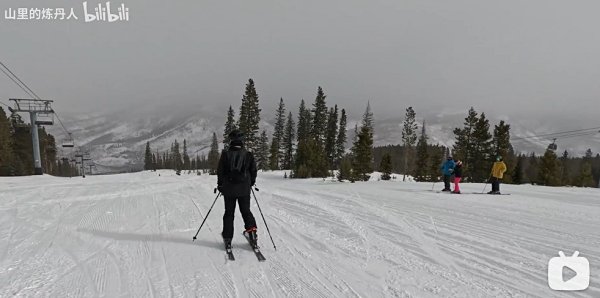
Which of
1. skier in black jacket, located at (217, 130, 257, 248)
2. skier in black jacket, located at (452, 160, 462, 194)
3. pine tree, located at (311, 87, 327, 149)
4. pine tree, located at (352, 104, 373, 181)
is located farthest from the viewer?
pine tree, located at (311, 87, 327, 149)

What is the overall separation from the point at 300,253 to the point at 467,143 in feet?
157

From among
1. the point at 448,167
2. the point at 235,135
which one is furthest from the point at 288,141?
the point at 235,135

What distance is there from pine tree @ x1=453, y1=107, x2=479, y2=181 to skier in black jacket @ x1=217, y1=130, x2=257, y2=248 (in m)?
46.0

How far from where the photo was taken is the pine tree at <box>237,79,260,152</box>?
4647 centimetres

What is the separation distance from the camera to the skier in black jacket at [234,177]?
16.6 feet

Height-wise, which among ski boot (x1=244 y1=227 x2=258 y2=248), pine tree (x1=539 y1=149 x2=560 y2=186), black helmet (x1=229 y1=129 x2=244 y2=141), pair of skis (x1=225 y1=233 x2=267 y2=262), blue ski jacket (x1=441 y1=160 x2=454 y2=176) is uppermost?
black helmet (x1=229 y1=129 x2=244 y2=141)

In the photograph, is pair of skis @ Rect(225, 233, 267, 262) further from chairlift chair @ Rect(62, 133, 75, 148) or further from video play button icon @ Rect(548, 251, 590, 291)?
chairlift chair @ Rect(62, 133, 75, 148)

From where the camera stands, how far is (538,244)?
17.4 ft

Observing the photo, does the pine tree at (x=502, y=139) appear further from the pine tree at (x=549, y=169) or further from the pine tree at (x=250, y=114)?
the pine tree at (x=250, y=114)

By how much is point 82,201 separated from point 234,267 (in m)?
9.18

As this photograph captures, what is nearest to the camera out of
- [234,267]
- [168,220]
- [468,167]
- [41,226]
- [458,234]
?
[234,267]

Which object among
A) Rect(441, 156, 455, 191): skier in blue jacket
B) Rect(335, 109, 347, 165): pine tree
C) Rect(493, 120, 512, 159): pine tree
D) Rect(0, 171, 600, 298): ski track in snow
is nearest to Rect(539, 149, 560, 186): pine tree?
Rect(493, 120, 512, 159): pine tree

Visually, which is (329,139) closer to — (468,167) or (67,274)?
(468,167)

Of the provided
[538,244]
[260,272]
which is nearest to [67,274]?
[260,272]
